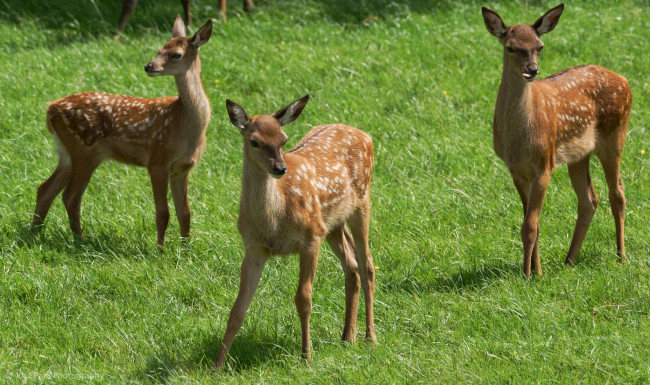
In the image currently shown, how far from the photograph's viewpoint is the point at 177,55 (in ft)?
25.2

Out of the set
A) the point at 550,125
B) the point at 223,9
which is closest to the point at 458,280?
the point at 550,125

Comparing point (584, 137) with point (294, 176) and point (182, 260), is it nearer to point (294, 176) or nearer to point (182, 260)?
point (294, 176)

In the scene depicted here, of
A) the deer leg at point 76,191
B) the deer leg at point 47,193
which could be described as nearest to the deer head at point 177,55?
the deer leg at point 76,191

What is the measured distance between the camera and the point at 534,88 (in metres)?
7.11

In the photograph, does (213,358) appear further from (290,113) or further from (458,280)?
(458,280)

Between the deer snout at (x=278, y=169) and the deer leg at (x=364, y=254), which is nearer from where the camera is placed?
the deer snout at (x=278, y=169)

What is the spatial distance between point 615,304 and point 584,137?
175cm

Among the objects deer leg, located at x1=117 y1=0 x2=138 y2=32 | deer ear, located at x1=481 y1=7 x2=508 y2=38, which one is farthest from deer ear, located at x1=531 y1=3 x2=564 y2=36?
deer leg, located at x1=117 y1=0 x2=138 y2=32

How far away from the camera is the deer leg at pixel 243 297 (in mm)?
5340

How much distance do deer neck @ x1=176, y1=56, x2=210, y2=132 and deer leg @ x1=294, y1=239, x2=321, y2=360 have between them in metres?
2.54

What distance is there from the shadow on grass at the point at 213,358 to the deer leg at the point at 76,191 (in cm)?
236

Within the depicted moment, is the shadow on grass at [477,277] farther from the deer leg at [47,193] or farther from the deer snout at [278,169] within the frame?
the deer leg at [47,193]

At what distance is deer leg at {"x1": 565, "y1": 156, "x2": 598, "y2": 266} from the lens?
7.02 m

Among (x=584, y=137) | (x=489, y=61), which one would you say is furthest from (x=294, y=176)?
(x=489, y=61)
